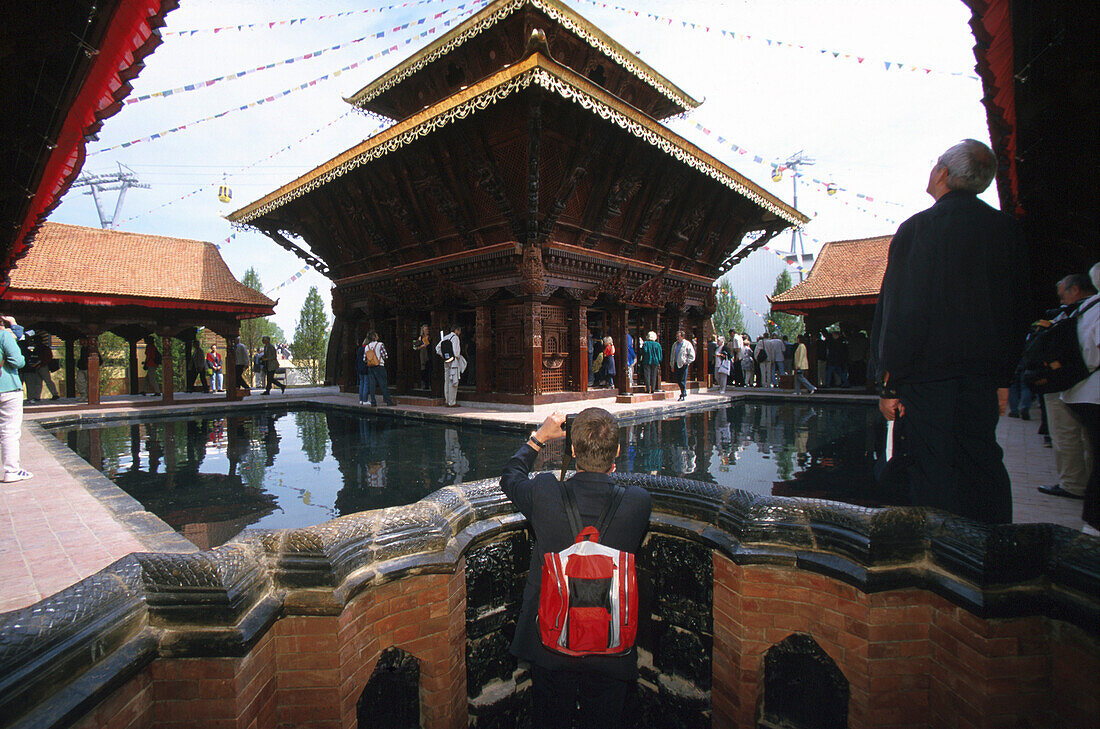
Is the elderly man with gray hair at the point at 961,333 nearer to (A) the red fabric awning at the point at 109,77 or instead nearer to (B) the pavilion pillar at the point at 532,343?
(A) the red fabric awning at the point at 109,77

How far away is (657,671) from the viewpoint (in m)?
2.42

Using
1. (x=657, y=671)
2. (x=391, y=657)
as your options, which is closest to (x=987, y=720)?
(x=657, y=671)

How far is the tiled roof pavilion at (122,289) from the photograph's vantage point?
36.8 feet

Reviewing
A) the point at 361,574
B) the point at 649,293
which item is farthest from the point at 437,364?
the point at 361,574

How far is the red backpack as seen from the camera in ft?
5.39

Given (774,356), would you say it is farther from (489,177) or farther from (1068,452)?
(1068,452)

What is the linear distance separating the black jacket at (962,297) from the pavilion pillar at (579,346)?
9.60 m

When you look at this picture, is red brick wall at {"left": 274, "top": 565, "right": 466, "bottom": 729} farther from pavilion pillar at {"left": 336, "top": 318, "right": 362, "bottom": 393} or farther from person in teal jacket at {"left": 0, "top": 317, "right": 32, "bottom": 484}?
pavilion pillar at {"left": 336, "top": 318, "right": 362, "bottom": 393}

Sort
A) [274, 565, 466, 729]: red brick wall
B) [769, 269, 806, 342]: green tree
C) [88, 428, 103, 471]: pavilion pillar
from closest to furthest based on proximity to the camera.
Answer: [274, 565, 466, 729]: red brick wall, [88, 428, 103, 471]: pavilion pillar, [769, 269, 806, 342]: green tree

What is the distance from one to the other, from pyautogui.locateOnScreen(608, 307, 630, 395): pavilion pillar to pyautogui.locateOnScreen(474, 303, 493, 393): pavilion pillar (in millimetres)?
3119

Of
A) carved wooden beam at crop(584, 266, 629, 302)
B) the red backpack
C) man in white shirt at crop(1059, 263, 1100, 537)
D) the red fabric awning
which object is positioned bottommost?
the red backpack

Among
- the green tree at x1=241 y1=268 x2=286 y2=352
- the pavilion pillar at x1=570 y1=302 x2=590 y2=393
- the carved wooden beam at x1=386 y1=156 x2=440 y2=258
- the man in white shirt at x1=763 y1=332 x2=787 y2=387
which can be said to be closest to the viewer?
the pavilion pillar at x1=570 y1=302 x2=590 y2=393

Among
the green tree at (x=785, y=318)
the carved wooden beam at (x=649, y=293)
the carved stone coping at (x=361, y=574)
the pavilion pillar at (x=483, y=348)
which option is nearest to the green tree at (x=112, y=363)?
the pavilion pillar at (x=483, y=348)

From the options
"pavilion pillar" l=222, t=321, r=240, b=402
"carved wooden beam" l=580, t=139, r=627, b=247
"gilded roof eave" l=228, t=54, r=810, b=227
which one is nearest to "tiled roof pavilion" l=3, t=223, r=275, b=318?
"pavilion pillar" l=222, t=321, r=240, b=402
